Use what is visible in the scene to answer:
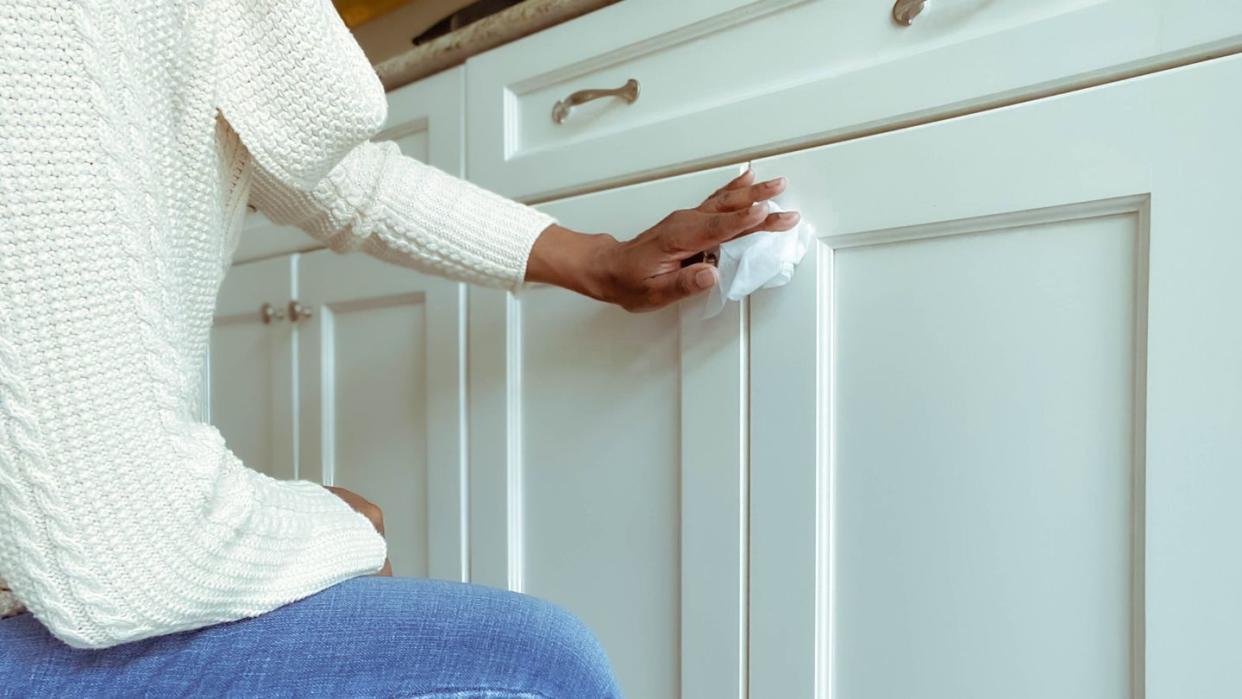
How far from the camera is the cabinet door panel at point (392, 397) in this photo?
3.54 feet

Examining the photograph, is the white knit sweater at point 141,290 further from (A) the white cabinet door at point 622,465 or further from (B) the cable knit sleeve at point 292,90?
(A) the white cabinet door at point 622,465

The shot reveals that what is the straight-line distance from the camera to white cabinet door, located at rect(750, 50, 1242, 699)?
56 centimetres

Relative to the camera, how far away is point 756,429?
78 centimetres

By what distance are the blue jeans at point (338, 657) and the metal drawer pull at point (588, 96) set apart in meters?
0.55

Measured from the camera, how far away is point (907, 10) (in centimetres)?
68

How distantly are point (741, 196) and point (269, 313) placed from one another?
861 mm

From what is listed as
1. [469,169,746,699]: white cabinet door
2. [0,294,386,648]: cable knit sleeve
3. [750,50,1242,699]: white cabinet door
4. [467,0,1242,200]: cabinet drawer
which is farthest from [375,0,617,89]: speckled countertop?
[0,294,386,648]: cable knit sleeve

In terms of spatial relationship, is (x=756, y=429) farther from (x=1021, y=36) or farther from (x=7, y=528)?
(x=7, y=528)

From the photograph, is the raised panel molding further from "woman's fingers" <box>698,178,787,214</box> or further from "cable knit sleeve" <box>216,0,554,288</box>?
"cable knit sleeve" <box>216,0,554,288</box>

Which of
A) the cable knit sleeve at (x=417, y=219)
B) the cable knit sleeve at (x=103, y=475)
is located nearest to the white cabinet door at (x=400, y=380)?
the cable knit sleeve at (x=417, y=219)

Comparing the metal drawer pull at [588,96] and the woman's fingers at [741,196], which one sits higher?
the metal drawer pull at [588,96]

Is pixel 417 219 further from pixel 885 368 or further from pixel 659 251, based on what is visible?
pixel 885 368

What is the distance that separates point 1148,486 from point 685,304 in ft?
1.27

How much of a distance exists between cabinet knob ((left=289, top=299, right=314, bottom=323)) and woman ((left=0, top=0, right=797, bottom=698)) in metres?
0.74
